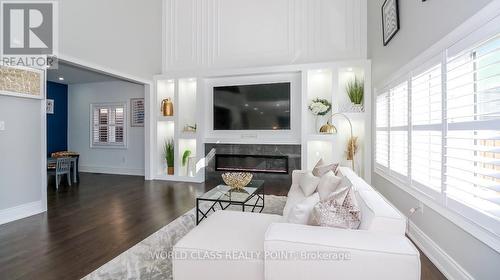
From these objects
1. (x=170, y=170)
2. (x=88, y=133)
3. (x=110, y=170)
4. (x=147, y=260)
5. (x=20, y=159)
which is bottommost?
(x=147, y=260)

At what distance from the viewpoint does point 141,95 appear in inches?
258

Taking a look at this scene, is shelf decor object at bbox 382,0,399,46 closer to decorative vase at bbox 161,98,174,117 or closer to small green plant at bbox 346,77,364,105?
small green plant at bbox 346,77,364,105

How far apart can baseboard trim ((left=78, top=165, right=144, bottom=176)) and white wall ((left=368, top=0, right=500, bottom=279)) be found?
592 centimetres

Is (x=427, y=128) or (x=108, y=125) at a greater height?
(x=108, y=125)

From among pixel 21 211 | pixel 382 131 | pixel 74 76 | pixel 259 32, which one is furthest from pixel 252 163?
pixel 74 76

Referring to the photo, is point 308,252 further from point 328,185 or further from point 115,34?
point 115,34

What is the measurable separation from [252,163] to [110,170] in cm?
425

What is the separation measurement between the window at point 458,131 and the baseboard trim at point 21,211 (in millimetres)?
4816

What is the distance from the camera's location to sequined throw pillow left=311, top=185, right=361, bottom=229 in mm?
1487

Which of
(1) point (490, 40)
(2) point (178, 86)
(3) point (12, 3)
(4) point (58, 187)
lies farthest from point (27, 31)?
(1) point (490, 40)

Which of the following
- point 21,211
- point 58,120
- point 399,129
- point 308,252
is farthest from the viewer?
point 58,120

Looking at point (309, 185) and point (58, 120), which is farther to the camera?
point (58, 120)

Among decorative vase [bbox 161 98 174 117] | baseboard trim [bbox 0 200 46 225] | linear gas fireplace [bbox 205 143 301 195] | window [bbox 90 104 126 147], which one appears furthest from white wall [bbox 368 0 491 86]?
window [bbox 90 104 126 147]

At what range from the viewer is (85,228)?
289 cm
